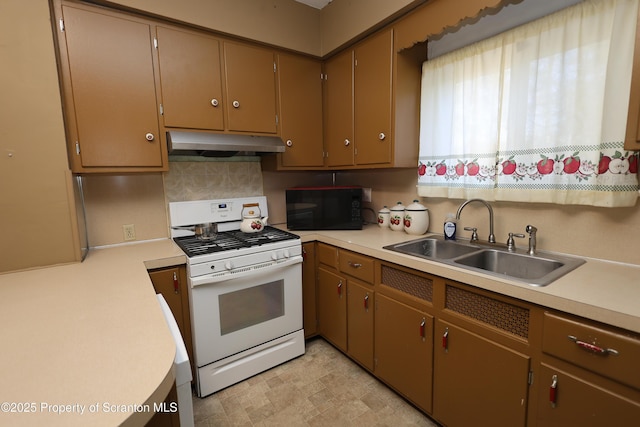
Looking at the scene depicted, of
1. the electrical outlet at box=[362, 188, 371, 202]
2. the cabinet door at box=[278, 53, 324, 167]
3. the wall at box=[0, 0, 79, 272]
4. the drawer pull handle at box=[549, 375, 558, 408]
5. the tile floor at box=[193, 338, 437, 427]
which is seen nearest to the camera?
the drawer pull handle at box=[549, 375, 558, 408]

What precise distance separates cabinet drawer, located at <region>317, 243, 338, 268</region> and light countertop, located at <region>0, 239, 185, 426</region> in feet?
3.74

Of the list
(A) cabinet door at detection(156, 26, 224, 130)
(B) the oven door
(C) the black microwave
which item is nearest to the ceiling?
(A) cabinet door at detection(156, 26, 224, 130)

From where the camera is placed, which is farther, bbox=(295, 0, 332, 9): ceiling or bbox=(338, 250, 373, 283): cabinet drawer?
bbox=(295, 0, 332, 9): ceiling

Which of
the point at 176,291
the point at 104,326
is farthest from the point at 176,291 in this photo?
the point at 104,326

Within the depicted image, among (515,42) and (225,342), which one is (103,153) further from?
(515,42)

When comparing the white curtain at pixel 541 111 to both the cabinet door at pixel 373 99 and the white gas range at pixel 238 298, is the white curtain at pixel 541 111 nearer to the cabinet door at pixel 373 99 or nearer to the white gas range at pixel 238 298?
the cabinet door at pixel 373 99

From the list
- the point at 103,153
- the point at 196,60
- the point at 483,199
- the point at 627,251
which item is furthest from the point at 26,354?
the point at 627,251

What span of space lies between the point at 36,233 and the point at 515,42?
263 centimetres

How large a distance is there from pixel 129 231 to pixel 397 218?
187 cm

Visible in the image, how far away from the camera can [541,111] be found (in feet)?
4.93

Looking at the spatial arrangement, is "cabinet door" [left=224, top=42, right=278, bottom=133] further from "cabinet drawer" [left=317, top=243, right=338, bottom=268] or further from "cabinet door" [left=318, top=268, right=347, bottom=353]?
"cabinet door" [left=318, top=268, right=347, bottom=353]

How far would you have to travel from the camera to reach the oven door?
174 centimetres

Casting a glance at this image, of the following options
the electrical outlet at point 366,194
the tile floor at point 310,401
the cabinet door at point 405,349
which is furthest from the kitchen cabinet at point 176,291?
the electrical outlet at point 366,194

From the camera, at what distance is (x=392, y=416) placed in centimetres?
165
